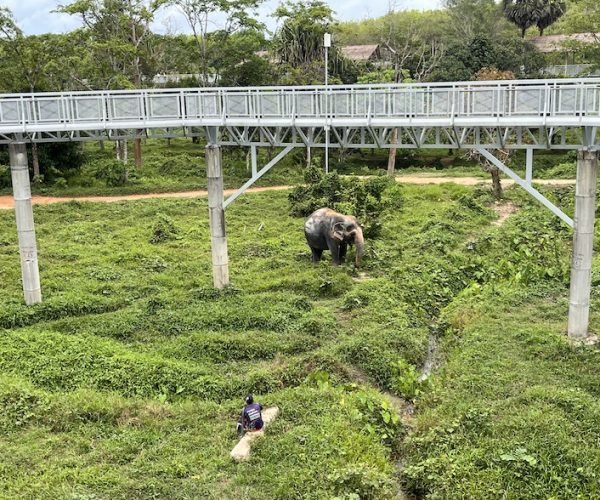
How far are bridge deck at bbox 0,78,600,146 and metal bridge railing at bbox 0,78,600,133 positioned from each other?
32mm

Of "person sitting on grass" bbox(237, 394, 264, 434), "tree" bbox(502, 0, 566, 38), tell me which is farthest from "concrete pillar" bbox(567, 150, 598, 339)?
"tree" bbox(502, 0, 566, 38)

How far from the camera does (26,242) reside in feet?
82.8

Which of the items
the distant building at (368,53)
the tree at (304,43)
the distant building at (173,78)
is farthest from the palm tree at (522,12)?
the distant building at (173,78)

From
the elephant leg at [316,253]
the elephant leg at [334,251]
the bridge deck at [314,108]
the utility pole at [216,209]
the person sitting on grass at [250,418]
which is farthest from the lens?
the elephant leg at [316,253]

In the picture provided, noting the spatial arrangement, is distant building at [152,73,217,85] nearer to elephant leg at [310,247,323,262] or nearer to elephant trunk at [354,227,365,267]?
elephant leg at [310,247,323,262]

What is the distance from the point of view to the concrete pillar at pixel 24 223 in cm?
2498

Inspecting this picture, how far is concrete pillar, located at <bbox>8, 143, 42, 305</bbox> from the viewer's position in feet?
82.0

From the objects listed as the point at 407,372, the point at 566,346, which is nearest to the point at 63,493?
the point at 407,372

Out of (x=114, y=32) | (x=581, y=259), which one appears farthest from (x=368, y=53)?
(x=581, y=259)

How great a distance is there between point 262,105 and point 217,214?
4464mm

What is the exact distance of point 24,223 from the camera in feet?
82.5

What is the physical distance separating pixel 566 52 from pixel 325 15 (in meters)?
21.6

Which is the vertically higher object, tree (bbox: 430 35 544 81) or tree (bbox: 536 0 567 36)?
tree (bbox: 536 0 567 36)

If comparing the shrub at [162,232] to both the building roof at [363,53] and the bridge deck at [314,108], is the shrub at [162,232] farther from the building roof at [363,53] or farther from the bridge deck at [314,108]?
the building roof at [363,53]
